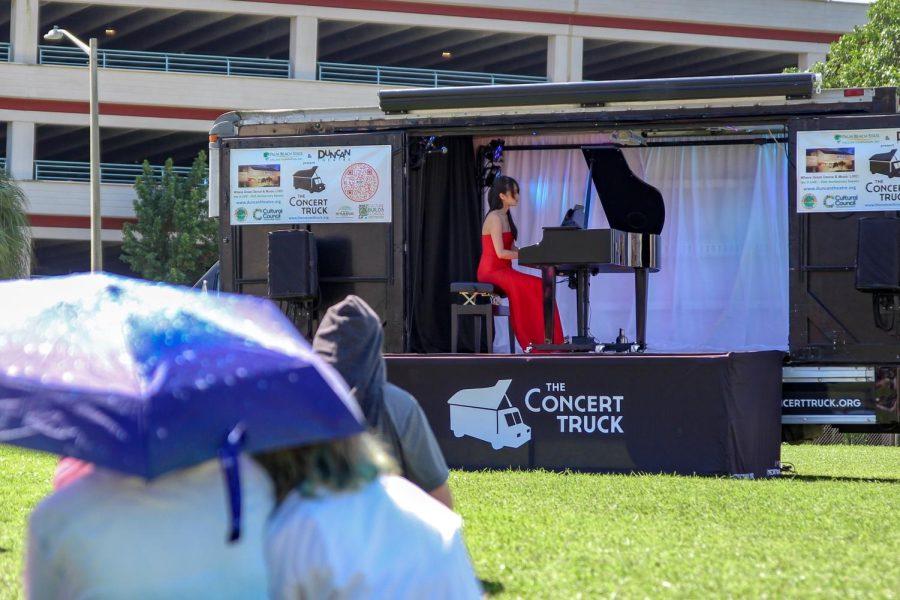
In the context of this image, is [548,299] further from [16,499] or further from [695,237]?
[16,499]

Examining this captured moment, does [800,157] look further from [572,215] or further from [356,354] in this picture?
[356,354]

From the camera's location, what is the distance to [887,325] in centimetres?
996

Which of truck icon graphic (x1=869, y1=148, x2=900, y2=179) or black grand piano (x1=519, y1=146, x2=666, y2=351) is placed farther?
black grand piano (x1=519, y1=146, x2=666, y2=351)

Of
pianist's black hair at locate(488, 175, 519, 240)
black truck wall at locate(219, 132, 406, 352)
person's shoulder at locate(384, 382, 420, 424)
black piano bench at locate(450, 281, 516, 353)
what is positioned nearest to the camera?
person's shoulder at locate(384, 382, 420, 424)

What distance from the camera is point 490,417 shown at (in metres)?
9.86

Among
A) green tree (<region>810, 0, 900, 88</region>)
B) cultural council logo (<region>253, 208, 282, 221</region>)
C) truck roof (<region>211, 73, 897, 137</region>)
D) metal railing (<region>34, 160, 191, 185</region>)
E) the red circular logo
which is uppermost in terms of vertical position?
green tree (<region>810, 0, 900, 88</region>)

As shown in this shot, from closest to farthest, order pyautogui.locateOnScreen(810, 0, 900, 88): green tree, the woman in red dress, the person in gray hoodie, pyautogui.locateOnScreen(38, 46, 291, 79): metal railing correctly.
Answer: the person in gray hoodie → the woman in red dress → pyautogui.locateOnScreen(810, 0, 900, 88): green tree → pyautogui.locateOnScreen(38, 46, 291, 79): metal railing

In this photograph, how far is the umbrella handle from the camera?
7.01 ft

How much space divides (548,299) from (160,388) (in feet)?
31.0

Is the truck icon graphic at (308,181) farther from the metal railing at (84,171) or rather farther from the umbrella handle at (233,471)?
the metal railing at (84,171)

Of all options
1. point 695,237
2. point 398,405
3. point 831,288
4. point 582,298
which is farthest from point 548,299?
point 398,405

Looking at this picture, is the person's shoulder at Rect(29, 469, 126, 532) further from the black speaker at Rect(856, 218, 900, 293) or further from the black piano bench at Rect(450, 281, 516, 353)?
the black piano bench at Rect(450, 281, 516, 353)

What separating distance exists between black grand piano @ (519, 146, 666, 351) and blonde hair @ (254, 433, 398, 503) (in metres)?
Answer: 8.47

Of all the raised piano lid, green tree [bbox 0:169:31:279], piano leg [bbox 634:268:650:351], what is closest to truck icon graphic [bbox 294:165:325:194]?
the raised piano lid
